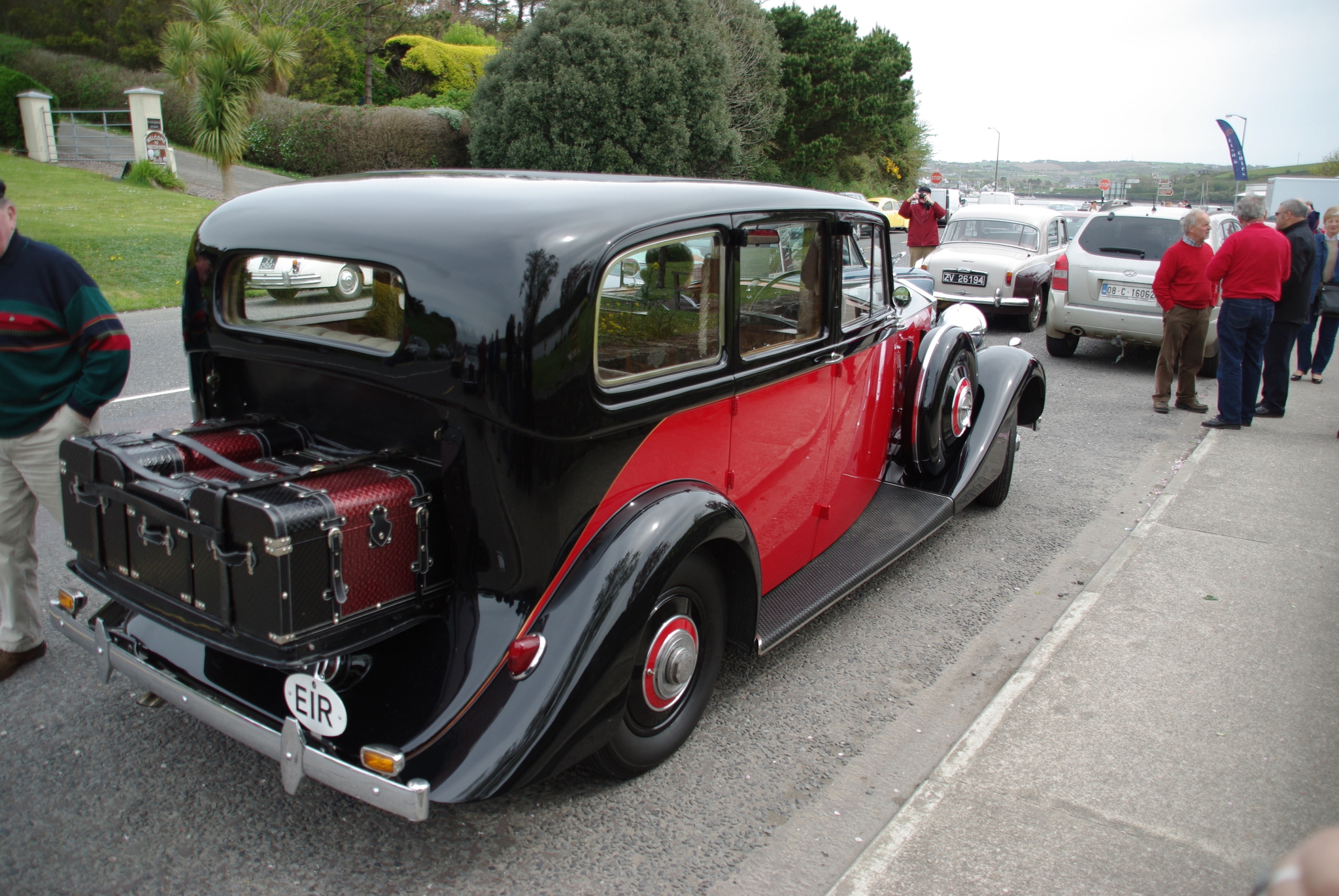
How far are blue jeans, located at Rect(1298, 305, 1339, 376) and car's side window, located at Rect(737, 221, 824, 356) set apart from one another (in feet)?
24.4

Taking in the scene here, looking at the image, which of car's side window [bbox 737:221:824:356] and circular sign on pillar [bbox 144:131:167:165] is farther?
circular sign on pillar [bbox 144:131:167:165]

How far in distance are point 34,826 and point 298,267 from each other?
1840 millimetres

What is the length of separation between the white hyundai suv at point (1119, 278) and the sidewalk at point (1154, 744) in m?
5.15

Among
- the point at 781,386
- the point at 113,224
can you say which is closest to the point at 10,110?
the point at 113,224

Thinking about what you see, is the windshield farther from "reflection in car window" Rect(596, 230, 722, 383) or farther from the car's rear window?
"reflection in car window" Rect(596, 230, 722, 383)

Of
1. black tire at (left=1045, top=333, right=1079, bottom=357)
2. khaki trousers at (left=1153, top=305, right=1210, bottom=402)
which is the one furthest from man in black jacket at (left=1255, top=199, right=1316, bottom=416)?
black tire at (left=1045, top=333, right=1079, bottom=357)

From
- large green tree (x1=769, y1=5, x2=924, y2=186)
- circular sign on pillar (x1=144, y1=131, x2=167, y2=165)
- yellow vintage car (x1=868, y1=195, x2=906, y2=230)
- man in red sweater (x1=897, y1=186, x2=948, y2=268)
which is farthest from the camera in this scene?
large green tree (x1=769, y1=5, x2=924, y2=186)

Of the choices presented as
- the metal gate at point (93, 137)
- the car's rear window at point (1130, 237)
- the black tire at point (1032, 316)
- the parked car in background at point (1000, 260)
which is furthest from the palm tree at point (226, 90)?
the car's rear window at point (1130, 237)

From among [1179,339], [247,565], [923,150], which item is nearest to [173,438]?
[247,565]

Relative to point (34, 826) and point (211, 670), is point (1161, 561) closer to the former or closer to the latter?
point (211, 670)

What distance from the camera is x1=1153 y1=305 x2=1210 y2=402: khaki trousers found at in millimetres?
7863

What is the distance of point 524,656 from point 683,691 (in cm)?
76

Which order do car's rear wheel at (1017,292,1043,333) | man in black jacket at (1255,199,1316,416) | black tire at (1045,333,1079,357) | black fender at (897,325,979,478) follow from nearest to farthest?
black fender at (897,325,979,478) → man in black jacket at (1255,199,1316,416) → black tire at (1045,333,1079,357) → car's rear wheel at (1017,292,1043,333)

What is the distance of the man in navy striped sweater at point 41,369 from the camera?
3.00 m
